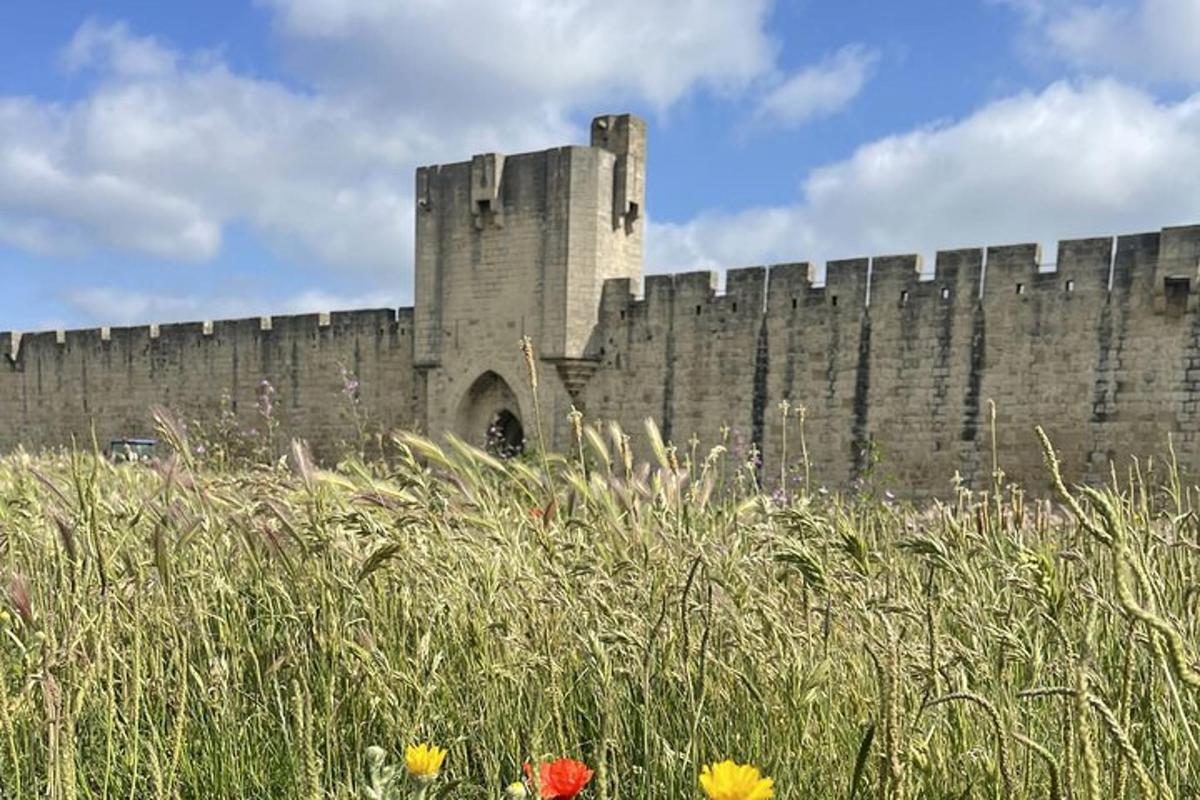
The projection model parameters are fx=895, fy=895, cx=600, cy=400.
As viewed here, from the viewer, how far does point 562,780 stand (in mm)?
1246

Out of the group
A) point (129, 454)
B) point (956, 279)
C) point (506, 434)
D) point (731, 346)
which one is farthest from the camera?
point (506, 434)

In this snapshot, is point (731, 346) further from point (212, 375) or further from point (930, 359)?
point (212, 375)

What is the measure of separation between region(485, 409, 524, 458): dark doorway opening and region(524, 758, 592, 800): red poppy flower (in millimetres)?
12604

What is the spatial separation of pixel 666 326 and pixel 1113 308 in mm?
5496

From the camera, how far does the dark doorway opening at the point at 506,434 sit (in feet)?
45.9

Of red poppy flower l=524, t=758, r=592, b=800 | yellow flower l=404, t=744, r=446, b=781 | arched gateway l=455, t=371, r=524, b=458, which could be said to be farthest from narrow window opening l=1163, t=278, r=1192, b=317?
yellow flower l=404, t=744, r=446, b=781

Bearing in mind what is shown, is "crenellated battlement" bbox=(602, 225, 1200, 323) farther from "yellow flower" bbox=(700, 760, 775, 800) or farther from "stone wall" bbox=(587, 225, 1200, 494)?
"yellow flower" bbox=(700, 760, 775, 800)

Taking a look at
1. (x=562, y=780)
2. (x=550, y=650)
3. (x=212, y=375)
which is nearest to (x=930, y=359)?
(x=550, y=650)

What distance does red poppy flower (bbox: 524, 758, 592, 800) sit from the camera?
123cm

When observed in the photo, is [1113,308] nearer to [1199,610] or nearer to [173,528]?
[1199,610]

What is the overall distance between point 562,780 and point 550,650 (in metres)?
0.56

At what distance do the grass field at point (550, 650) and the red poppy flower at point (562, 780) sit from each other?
0.05m

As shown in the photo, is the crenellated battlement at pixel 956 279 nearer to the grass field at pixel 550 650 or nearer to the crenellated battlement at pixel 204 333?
the crenellated battlement at pixel 204 333

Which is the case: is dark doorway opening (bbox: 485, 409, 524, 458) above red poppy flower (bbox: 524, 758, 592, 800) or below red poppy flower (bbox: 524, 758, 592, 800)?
below
